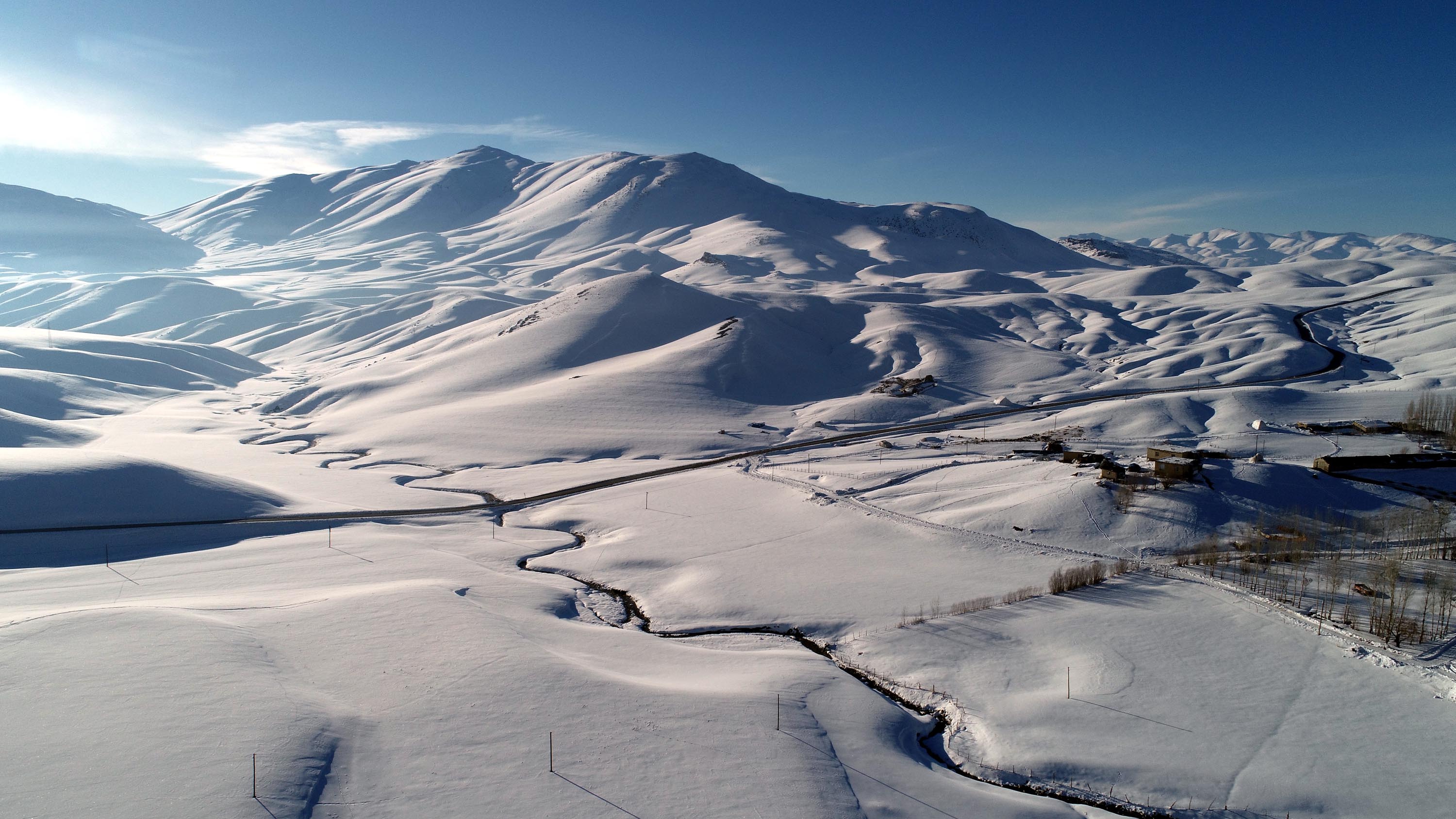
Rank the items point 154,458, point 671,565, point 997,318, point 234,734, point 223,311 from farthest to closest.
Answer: point 223,311, point 997,318, point 154,458, point 671,565, point 234,734

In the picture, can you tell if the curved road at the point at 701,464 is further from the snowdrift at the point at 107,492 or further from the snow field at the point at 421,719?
the snow field at the point at 421,719

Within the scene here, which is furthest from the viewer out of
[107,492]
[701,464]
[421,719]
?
[701,464]

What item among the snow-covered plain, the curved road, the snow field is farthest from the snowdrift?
the snow field

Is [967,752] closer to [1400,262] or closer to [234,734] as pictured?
[234,734]

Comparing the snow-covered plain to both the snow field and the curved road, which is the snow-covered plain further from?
the curved road

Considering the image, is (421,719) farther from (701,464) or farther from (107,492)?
(701,464)

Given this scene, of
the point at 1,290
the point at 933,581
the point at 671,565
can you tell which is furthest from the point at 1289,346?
the point at 1,290

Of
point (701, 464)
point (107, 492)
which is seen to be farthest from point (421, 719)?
point (701, 464)
